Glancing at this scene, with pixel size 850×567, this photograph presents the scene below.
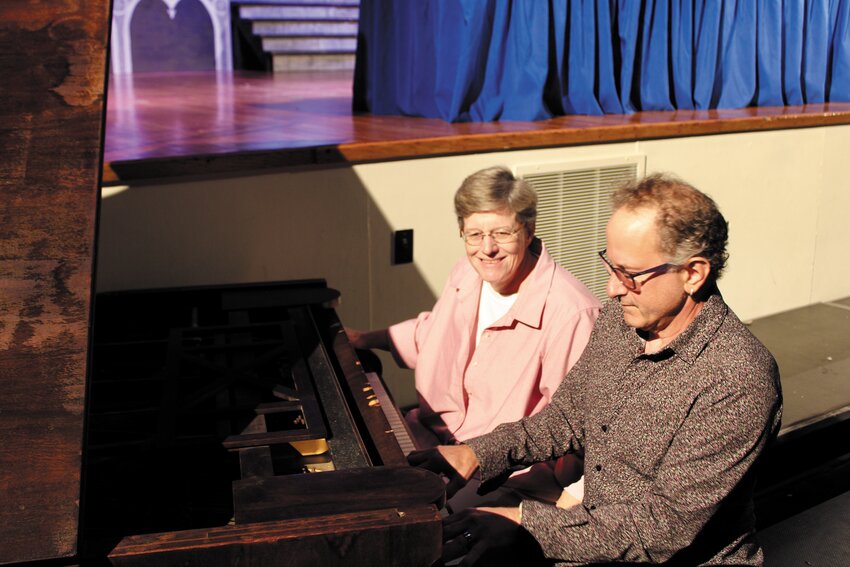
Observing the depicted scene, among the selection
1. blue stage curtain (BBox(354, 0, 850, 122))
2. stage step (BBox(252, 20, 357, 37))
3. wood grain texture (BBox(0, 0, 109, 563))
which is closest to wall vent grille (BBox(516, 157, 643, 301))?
blue stage curtain (BBox(354, 0, 850, 122))

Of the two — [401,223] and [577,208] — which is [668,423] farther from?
[577,208]

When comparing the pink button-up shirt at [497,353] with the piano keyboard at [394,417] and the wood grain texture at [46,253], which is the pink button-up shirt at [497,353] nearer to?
the piano keyboard at [394,417]

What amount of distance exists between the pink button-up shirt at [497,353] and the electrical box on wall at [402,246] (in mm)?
1149

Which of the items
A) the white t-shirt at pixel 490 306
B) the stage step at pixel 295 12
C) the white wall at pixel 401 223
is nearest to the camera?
the white t-shirt at pixel 490 306

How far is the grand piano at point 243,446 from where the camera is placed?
1298mm

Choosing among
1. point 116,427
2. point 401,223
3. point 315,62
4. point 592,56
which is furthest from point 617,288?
point 315,62

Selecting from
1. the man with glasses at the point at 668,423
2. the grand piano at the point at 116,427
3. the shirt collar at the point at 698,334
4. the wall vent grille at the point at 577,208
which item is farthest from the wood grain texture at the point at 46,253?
the wall vent grille at the point at 577,208

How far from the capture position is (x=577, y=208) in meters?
4.41

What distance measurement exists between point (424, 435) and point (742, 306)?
124 inches

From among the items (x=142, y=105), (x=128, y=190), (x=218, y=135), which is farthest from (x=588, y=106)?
(x=142, y=105)

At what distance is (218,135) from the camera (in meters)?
4.46

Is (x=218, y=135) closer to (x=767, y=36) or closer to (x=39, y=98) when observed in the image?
(x=39, y=98)

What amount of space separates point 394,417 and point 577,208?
7.60ft

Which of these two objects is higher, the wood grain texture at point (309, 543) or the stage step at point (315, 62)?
the stage step at point (315, 62)
